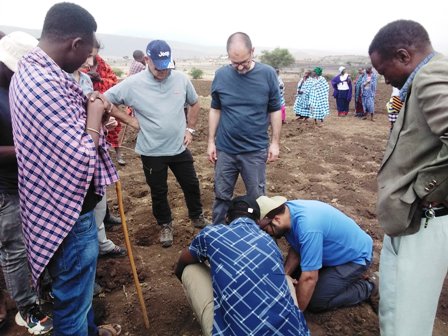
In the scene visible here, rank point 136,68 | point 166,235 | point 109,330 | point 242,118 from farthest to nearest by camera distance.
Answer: point 136,68 → point 166,235 → point 242,118 → point 109,330

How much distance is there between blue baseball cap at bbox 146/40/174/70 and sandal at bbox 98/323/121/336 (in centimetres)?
190

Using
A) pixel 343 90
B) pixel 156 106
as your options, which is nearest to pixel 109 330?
pixel 156 106

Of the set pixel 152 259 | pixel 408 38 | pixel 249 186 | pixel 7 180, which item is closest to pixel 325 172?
pixel 249 186

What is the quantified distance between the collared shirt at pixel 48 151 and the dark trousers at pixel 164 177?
5.32ft

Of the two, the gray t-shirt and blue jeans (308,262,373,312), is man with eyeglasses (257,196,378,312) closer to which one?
blue jeans (308,262,373,312)

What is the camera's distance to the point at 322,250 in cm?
236

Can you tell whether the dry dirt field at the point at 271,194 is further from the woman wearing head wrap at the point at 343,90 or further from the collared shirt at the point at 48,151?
the woman wearing head wrap at the point at 343,90

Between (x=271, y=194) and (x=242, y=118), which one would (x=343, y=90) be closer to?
(x=271, y=194)

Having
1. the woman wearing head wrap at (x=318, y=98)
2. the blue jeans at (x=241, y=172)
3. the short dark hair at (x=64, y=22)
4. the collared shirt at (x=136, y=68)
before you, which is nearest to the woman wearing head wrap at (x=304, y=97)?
the woman wearing head wrap at (x=318, y=98)

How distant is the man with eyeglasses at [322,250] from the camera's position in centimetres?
226

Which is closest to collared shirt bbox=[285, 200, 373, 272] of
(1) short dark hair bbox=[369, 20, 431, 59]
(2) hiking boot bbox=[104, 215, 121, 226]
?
(1) short dark hair bbox=[369, 20, 431, 59]

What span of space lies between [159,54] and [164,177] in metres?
1.05

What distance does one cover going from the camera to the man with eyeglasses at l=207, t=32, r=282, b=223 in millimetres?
→ 2996

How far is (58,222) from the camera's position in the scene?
1.52m
